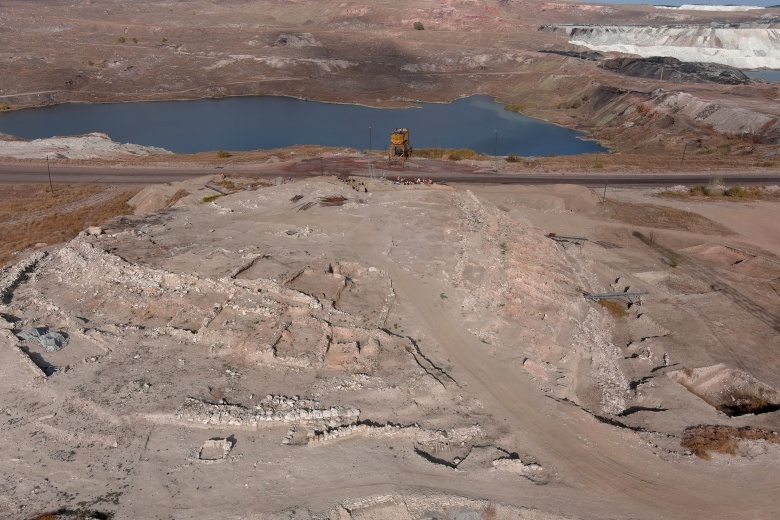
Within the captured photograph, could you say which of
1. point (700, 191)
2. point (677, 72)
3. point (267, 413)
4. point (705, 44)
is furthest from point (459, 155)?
point (705, 44)

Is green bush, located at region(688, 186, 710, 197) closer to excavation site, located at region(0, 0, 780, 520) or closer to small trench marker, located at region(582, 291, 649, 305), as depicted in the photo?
excavation site, located at region(0, 0, 780, 520)

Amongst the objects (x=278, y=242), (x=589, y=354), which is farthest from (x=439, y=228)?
(x=589, y=354)

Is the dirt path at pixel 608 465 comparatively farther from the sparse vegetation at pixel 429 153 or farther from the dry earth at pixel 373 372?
the sparse vegetation at pixel 429 153

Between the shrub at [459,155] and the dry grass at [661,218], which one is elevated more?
the shrub at [459,155]

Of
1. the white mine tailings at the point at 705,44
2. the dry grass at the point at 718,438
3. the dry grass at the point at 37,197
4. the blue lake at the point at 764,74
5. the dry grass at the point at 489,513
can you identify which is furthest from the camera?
the white mine tailings at the point at 705,44

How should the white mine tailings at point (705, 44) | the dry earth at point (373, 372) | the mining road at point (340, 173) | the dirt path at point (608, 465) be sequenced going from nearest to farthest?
the dry earth at point (373, 372)
the dirt path at point (608, 465)
the mining road at point (340, 173)
the white mine tailings at point (705, 44)

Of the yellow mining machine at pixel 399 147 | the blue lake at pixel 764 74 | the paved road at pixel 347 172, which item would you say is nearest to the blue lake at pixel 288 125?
the yellow mining machine at pixel 399 147
